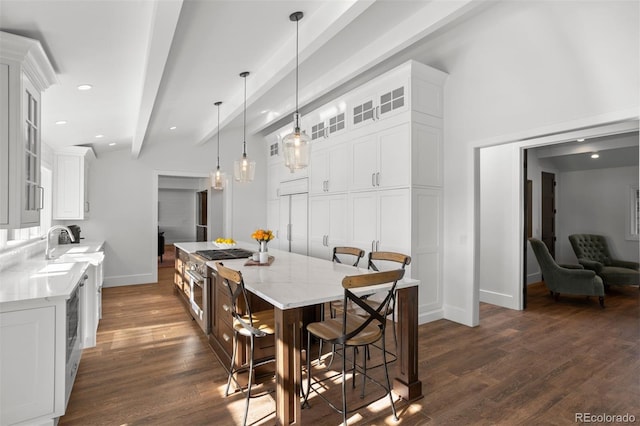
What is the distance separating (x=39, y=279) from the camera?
237 cm

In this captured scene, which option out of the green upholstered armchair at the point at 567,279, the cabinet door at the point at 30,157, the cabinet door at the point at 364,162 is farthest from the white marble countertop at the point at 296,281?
the green upholstered armchair at the point at 567,279

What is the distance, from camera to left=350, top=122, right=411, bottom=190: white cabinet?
397cm

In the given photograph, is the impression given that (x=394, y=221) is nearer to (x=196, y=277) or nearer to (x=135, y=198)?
(x=196, y=277)

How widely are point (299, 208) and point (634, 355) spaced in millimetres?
4629

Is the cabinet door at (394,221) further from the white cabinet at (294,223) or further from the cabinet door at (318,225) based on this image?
the white cabinet at (294,223)

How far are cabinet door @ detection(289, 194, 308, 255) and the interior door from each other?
175 inches

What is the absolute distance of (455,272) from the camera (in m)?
4.18

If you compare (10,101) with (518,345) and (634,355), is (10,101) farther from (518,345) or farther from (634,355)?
(634,355)

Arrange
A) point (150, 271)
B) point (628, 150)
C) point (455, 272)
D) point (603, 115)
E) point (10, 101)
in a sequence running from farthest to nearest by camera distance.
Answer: point (150, 271), point (628, 150), point (455, 272), point (603, 115), point (10, 101)

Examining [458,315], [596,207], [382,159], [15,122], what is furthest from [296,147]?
[596,207]

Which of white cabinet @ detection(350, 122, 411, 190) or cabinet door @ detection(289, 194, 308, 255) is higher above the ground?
white cabinet @ detection(350, 122, 411, 190)

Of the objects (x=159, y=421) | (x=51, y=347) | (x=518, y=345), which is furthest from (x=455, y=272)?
(x=51, y=347)

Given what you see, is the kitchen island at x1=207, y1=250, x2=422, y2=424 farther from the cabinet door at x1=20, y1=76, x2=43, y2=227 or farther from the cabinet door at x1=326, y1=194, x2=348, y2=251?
the cabinet door at x1=326, y1=194, x2=348, y2=251

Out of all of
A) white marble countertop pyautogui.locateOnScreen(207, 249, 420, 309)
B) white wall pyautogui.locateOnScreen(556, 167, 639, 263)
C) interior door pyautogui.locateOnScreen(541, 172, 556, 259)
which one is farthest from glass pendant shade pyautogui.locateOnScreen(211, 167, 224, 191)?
white wall pyautogui.locateOnScreen(556, 167, 639, 263)
